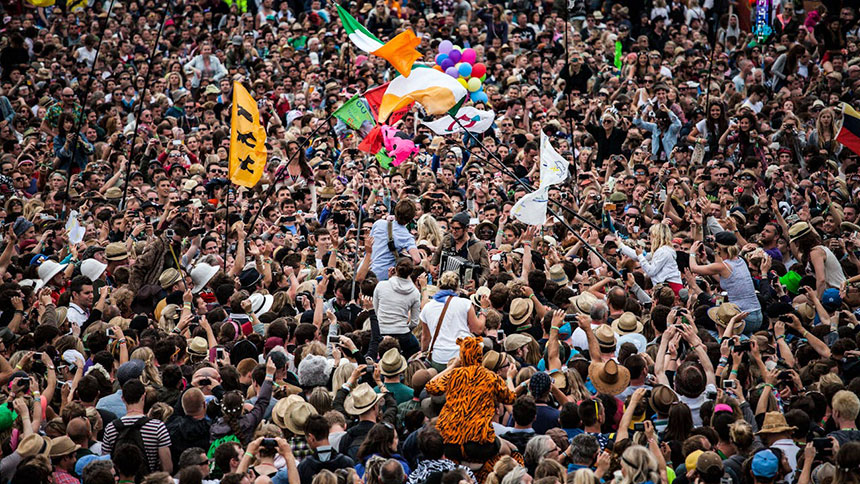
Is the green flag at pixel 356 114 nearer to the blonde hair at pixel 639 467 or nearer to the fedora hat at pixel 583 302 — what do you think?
the fedora hat at pixel 583 302

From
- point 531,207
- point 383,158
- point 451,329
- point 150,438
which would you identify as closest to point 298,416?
point 150,438

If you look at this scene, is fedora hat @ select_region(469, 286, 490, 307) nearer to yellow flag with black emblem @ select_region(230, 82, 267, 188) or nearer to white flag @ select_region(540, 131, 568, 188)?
white flag @ select_region(540, 131, 568, 188)

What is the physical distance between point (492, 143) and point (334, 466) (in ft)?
34.8

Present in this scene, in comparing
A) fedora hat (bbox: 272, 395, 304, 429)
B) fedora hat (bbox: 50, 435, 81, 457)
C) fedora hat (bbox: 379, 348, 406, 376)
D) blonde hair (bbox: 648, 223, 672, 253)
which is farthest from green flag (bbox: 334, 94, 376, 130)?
fedora hat (bbox: 50, 435, 81, 457)

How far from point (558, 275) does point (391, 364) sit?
11.5 feet

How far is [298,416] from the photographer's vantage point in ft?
21.9

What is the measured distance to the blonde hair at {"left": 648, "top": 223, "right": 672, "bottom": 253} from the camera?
35.7 ft

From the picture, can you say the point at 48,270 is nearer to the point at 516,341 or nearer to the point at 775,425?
the point at 516,341

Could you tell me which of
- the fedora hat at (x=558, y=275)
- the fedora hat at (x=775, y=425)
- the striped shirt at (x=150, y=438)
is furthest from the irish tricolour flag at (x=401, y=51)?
the fedora hat at (x=775, y=425)

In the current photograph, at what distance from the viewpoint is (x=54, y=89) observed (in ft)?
62.7

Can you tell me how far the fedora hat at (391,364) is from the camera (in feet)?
24.6

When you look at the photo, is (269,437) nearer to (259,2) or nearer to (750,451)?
(750,451)

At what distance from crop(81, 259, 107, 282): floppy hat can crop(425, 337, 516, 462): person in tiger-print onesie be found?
→ 18.0 ft

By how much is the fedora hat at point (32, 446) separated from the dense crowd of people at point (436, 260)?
0.06ft
